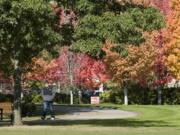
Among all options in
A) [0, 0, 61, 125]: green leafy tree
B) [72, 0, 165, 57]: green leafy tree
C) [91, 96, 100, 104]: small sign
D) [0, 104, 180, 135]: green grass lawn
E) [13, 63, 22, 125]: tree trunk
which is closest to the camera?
[0, 104, 180, 135]: green grass lawn

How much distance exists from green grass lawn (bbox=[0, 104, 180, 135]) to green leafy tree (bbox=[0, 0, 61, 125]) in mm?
2593

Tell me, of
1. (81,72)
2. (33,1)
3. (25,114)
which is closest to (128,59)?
(81,72)

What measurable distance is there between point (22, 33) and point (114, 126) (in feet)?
19.3

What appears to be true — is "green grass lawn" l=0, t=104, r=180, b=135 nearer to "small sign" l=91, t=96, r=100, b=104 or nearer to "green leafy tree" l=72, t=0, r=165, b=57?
"green leafy tree" l=72, t=0, r=165, b=57

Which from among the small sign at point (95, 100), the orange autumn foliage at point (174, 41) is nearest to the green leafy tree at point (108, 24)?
the orange autumn foliage at point (174, 41)

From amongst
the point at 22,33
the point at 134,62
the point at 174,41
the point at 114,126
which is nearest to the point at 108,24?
the point at 22,33

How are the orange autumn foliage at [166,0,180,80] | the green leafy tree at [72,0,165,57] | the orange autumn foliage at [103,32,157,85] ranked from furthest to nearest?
the orange autumn foliage at [103,32,157,85] → the orange autumn foliage at [166,0,180,80] → the green leafy tree at [72,0,165,57]

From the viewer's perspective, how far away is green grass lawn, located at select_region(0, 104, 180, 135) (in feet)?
66.8

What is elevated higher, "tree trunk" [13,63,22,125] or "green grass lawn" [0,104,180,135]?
"tree trunk" [13,63,22,125]

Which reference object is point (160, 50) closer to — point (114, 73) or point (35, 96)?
point (114, 73)

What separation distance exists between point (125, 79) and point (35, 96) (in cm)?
1271

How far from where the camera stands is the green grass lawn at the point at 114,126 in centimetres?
2038

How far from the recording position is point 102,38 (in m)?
22.0

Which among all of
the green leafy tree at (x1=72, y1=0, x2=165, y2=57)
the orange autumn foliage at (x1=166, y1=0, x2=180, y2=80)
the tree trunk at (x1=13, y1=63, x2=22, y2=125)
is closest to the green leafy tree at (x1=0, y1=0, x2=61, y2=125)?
the tree trunk at (x1=13, y1=63, x2=22, y2=125)
